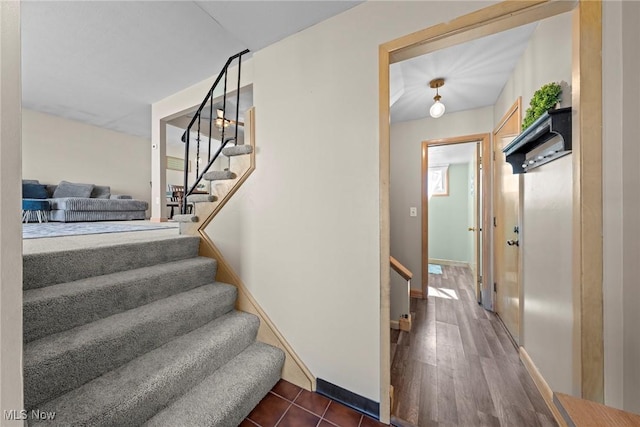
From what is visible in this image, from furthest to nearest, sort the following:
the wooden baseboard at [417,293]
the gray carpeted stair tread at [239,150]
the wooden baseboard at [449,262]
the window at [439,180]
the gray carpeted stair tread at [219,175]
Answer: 1. the window at [439,180]
2. the wooden baseboard at [449,262]
3. the wooden baseboard at [417,293]
4. the gray carpeted stair tread at [219,175]
5. the gray carpeted stair tread at [239,150]

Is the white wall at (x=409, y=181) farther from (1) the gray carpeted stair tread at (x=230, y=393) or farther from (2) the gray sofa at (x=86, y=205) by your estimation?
(2) the gray sofa at (x=86, y=205)

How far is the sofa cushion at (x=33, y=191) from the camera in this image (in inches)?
158

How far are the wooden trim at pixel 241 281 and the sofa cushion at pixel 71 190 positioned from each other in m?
4.05

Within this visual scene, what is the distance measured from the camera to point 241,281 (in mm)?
1871

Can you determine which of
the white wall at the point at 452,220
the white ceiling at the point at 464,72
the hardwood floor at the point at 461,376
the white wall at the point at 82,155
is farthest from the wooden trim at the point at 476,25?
the white wall at the point at 82,155

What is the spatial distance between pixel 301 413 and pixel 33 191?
5801 mm

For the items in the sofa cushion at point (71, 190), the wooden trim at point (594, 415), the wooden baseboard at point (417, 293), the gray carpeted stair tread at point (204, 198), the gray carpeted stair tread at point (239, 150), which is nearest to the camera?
the wooden trim at point (594, 415)

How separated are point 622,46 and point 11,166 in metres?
2.01

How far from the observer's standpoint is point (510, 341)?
210 cm

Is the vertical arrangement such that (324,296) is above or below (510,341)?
above

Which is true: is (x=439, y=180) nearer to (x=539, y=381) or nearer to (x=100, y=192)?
(x=539, y=381)

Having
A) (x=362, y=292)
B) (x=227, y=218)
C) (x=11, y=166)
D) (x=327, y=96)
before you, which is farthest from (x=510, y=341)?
(x=11, y=166)

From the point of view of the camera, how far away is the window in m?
5.29

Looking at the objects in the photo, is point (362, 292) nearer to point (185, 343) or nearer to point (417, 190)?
point (185, 343)
